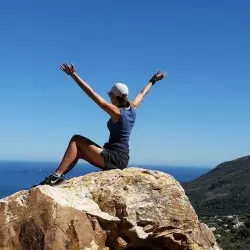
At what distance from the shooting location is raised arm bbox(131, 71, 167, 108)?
13.2m

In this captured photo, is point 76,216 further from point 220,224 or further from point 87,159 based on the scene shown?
point 220,224

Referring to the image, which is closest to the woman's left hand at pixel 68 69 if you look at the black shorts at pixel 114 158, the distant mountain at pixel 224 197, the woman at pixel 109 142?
the woman at pixel 109 142

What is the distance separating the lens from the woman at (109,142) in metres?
11.4

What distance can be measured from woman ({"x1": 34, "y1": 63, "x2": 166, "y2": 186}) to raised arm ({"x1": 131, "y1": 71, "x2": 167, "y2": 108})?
753 millimetres

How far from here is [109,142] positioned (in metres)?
12.2

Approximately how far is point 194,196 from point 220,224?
175ft

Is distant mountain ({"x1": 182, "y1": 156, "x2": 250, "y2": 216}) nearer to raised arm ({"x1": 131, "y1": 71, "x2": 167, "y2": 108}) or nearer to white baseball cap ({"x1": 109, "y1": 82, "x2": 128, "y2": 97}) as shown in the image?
raised arm ({"x1": 131, "y1": 71, "x2": 167, "y2": 108})

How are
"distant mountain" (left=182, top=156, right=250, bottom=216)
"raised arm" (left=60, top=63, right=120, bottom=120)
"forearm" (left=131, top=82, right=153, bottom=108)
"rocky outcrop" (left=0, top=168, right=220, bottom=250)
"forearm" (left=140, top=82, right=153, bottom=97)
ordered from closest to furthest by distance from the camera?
1. "rocky outcrop" (left=0, top=168, right=220, bottom=250)
2. "raised arm" (left=60, top=63, right=120, bottom=120)
3. "forearm" (left=131, top=82, right=153, bottom=108)
4. "forearm" (left=140, top=82, right=153, bottom=97)
5. "distant mountain" (left=182, top=156, right=250, bottom=216)

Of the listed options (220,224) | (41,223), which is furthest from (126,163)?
(220,224)

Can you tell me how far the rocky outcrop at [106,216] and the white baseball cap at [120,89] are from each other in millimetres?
1803

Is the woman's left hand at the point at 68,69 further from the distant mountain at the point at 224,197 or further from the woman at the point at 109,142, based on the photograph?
the distant mountain at the point at 224,197

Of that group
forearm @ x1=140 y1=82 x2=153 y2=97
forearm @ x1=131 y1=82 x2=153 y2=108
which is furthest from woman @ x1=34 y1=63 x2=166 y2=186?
forearm @ x1=140 y1=82 x2=153 y2=97

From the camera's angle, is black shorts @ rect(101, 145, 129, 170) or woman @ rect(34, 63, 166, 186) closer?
woman @ rect(34, 63, 166, 186)

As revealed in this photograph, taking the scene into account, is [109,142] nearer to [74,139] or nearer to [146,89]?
[74,139]
